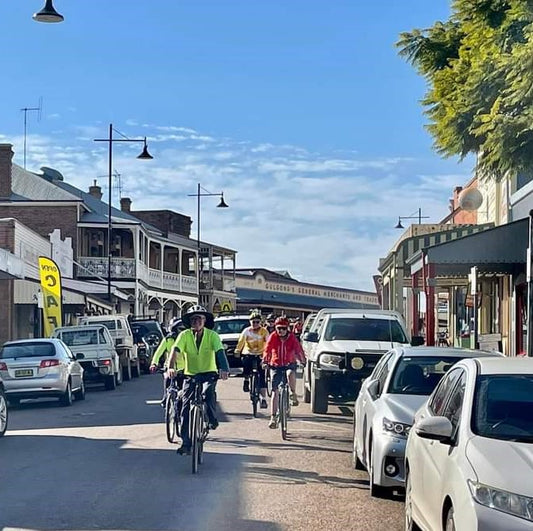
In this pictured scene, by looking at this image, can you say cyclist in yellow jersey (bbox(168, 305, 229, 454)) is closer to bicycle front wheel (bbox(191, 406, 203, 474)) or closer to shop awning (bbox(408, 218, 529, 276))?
bicycle front wheel (bbox(191, 406, 203, 474))

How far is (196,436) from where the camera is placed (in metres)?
11.8

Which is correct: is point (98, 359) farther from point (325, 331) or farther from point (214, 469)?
point (214, 469)

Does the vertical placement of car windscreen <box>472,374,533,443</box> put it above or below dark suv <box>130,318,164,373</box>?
above

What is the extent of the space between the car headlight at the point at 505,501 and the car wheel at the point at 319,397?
1286 centimetres

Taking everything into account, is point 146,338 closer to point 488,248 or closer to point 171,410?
point 488,248

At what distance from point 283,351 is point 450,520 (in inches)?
387

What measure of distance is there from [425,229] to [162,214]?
44.9 metres

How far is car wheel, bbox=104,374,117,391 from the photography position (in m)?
27.1

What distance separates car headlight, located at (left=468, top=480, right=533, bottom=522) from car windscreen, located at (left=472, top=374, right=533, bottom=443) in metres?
0.77

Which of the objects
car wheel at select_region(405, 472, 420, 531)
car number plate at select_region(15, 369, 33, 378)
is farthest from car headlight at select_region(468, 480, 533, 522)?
car number plate at select_region(15, 369, 33, 378)

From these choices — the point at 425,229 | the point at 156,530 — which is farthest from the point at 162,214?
the point at 156,530

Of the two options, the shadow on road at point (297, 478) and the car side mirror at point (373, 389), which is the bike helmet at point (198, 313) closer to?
the shadow on road at point (297, 478)

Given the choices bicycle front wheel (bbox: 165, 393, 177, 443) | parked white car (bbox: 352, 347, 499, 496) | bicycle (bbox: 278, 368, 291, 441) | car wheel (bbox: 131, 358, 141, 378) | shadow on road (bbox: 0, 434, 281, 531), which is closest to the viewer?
shadow on road (bbox: 0, 434, 281, 531)

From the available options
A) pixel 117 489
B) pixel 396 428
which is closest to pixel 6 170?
pixel 117 489
